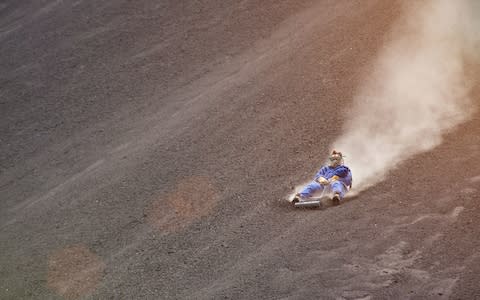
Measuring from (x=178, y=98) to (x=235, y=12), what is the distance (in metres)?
5.97

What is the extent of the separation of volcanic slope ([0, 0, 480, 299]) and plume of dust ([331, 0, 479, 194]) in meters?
0.51

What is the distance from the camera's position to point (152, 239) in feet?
51.2

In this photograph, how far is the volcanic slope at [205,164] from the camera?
528 inches

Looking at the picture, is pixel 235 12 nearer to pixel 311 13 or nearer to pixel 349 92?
pixel 311 13

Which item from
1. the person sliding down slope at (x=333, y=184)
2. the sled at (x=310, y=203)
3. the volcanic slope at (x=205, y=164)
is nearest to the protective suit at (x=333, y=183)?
the person sliding down slope at (x=333, y=184)

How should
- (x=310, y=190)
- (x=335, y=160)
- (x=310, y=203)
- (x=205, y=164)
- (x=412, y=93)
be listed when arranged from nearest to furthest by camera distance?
1. (x=310, y=203)
2. (x=310, y=190)
3. (x=335, y=160)
4. (x=205, y=164)
5. (x=412, y=93)

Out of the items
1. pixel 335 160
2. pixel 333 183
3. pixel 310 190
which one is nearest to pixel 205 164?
pixel 310 190

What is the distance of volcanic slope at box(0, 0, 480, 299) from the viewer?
44.0 ft

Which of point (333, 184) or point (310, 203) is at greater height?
point (333, 184)

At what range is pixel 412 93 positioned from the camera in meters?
21.2

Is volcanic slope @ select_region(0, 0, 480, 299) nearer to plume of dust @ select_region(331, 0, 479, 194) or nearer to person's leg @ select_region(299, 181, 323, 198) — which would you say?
plume of dust @ select_region(331, 0, 479, 194)

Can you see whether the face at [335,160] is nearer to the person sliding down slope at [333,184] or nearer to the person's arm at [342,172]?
the person sliding down slope at [333,184]

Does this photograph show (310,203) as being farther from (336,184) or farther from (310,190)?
(336,184)

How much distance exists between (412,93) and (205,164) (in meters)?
7.15
